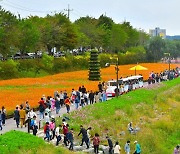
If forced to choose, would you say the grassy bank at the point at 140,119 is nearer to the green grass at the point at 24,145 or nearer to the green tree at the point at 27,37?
the green grass at the point at 24,145

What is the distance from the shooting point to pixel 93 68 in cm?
6412

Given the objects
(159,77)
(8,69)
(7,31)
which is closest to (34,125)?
(8,69)

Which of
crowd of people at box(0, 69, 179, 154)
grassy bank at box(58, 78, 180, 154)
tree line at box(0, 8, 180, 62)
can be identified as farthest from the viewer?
tree line at box(0, 8, 180, 62)

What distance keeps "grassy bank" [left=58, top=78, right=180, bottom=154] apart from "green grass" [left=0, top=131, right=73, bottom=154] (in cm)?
597

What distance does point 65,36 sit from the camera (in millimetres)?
85188

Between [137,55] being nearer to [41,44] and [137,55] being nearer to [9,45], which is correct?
[41,44]

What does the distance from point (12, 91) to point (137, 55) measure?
67058mm

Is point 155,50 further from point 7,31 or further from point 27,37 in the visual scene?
point 7,31

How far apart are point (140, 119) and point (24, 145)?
57.9 ft

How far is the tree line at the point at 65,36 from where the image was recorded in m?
70.2

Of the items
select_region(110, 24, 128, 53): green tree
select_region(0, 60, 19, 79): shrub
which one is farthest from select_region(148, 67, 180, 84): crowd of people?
select_region(110, 24, 128, 53): green tree

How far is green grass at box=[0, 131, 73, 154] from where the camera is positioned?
2313 centimetres

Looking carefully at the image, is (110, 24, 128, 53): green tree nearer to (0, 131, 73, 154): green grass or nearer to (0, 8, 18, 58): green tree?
(0, 8, 18, 58): green tree

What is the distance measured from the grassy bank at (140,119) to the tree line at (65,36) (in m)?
25.7
